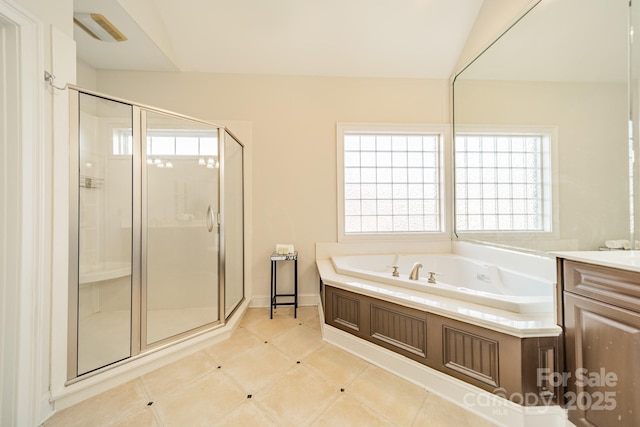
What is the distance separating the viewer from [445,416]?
116 centimetres

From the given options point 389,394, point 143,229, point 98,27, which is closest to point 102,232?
point 143,229

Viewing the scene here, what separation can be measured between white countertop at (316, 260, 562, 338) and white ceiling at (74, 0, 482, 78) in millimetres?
2287

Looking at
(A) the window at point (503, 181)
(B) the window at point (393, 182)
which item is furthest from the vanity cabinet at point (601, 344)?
(B) the window at point (393, 182)

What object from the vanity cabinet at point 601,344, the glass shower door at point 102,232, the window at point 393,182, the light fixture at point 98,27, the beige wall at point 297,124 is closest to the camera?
the vanity cabinet at point 601,344

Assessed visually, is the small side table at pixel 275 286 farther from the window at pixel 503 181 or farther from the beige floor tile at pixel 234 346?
the window at pixel 503 181

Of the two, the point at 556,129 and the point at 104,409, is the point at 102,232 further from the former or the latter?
the point at 556,129

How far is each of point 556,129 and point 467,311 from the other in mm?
1362

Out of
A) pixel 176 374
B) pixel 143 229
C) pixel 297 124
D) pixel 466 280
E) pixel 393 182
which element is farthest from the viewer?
pixel 393 182

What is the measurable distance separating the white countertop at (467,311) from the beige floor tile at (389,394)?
0.47 meters

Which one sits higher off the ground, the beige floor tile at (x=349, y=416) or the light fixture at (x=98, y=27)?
the light fixture at (x=98, y=27)

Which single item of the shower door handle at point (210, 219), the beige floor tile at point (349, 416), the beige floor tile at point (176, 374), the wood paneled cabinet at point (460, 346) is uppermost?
the shower door handle at point (210, 219)

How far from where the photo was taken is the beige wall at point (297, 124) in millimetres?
2484

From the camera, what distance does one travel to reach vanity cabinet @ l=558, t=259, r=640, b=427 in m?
0.86

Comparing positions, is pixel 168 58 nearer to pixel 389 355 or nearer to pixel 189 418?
pixel 189 418
